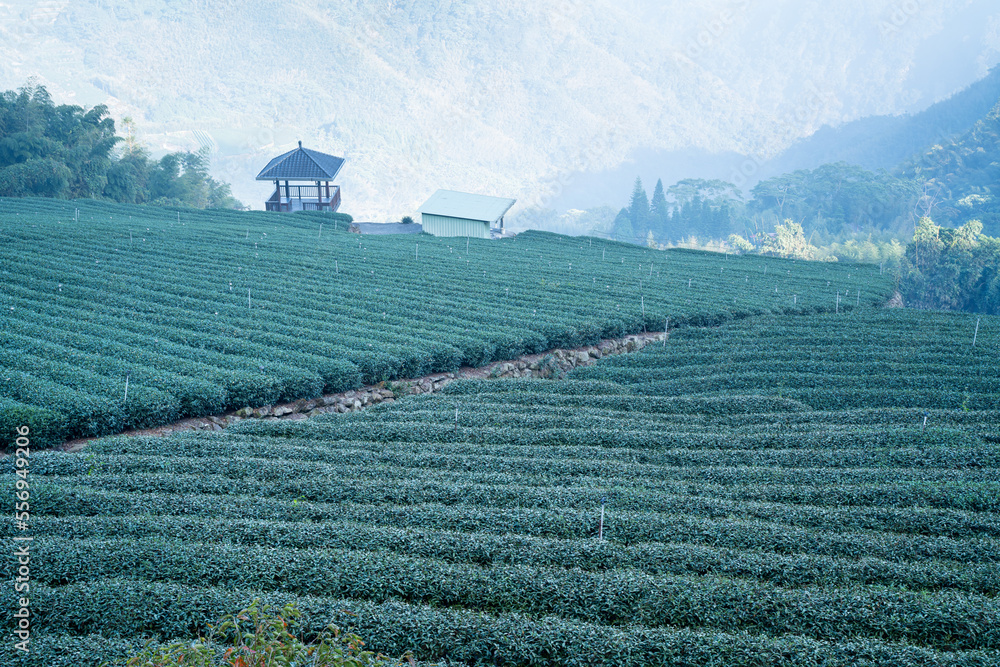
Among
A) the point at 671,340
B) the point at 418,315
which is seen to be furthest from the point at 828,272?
the point at 418,315

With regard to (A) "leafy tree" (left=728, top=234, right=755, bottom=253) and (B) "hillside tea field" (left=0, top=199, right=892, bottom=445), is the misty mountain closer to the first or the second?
(A) "leafy tree" (left=728, top=234, right=755, bottom=253)

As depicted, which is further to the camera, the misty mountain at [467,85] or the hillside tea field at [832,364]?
the misty mountain at [467,85]

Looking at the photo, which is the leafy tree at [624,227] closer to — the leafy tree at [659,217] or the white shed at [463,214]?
the leafy tree at [659,217]

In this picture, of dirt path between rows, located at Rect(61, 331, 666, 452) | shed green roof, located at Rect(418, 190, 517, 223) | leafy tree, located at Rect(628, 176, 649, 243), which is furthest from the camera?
leafy tree, located at Rect(628, 176, 649, 243)

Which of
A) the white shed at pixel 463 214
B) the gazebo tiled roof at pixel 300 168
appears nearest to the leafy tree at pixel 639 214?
Answer: the white shed at pixel 463 214

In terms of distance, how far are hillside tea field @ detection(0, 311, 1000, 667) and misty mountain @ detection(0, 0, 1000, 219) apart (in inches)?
5706

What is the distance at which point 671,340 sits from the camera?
76.7 feet

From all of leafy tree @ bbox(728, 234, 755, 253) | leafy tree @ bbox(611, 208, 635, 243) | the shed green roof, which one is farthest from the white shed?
leafy tree @ bbox(611, 208, 635, 243)

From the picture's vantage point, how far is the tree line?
153 feet

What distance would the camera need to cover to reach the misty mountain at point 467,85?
15450cm

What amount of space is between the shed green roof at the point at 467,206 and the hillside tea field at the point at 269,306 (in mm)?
10624

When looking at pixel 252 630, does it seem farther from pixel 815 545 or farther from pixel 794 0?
pixel 794 0

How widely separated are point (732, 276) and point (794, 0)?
17857 centimetres

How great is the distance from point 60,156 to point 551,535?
5403 centimetres
